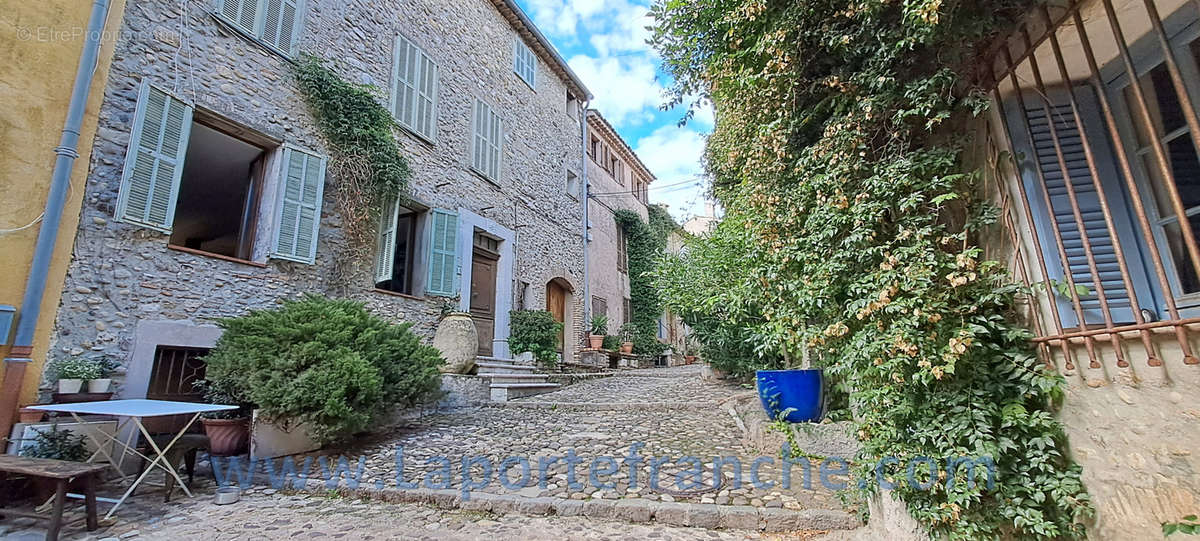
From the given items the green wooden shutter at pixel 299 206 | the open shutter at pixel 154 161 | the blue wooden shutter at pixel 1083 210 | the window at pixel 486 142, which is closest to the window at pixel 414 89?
the window at pixel 486 142

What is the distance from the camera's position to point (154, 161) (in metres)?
4.49

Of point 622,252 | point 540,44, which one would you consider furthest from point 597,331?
point 540,44

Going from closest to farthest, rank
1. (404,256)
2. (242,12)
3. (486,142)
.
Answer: (242,12) → (404,256) → (486,142)

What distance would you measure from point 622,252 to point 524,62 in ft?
20.1

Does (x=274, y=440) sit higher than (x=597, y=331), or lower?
lower

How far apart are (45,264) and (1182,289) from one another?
21.6 ft

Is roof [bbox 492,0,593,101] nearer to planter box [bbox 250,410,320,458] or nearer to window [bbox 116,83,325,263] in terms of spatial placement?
window [bbox 116,83,325,263]

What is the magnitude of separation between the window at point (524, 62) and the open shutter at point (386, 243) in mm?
5123

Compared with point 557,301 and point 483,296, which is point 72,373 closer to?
point 483,296

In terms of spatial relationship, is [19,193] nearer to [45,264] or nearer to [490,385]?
[45,264]

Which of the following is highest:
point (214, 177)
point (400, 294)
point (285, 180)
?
point (214, 177)

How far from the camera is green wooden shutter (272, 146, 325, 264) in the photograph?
5.54 meters

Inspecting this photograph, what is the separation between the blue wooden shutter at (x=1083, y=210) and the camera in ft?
6.19

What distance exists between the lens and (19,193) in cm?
368
